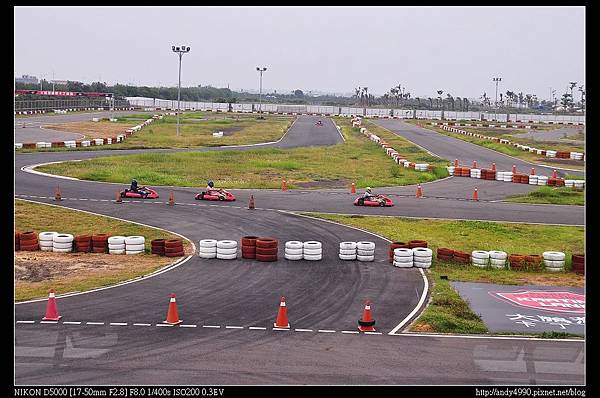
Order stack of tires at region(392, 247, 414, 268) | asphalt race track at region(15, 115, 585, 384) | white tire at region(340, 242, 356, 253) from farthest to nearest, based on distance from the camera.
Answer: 1. white tire at region(340, 242, 356, 253)
2. stack of tires at region(392, 247, 414, 268)
3. asphalt race track at region(15, 115, 585, 384)

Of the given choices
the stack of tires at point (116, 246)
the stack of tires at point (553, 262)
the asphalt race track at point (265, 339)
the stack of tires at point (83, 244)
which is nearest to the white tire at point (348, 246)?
the asphalt race track at point (265, 339)

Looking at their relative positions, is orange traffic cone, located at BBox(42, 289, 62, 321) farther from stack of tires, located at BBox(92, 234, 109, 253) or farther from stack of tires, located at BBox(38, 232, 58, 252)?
stack of tires, located at BBox(38, 232, 58, 252)

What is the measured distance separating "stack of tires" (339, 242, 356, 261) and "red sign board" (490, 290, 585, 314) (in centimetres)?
556

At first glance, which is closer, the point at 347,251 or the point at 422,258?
the point at 422,258

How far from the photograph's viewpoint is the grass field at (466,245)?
1828 cm

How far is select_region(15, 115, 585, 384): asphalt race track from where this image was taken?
13727mm

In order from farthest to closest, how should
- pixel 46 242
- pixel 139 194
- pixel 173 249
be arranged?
pixel 139 194, pixel 46 242, pixel 173 249

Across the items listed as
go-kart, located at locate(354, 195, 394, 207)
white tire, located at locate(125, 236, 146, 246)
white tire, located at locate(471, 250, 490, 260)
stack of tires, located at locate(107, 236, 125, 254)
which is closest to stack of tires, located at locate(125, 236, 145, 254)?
white tire, located at locate(125, 236, 146, 246)

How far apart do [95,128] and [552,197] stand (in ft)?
211

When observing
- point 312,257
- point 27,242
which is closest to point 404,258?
point 312,257

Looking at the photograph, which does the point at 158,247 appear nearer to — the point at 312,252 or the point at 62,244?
the point at 62,244

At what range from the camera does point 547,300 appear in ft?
67.6

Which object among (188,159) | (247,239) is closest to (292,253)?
(247,239)
